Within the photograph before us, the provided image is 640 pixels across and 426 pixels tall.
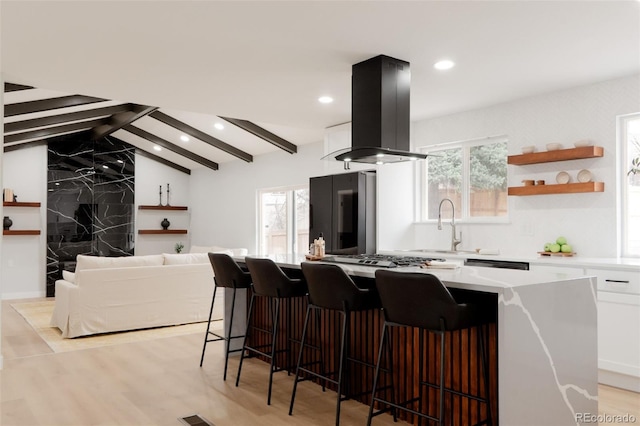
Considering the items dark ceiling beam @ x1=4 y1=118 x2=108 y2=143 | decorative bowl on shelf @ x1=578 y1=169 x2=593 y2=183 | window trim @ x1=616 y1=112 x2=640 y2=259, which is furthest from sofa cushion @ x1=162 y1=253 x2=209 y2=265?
window trim @ x1=616 y1=112 x2=640 y2=259

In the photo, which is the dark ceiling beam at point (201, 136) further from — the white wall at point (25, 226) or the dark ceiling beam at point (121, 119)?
the white wall at point (25, 226)

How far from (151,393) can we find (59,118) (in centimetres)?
578

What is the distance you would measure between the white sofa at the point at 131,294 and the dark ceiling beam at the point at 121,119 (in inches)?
110

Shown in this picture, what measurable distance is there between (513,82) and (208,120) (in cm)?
495

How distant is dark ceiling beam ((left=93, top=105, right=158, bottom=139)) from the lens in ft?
25.8

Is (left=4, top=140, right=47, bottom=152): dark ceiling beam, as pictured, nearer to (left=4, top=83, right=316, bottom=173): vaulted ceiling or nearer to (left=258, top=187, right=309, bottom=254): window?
(left=4, top=83, right=316, bottom=173): vaulted ceiling

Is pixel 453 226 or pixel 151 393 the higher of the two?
pixel 453 226

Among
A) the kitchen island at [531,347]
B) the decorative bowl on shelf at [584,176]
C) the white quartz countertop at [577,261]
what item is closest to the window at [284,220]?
the white quartz countertop at [577,261]

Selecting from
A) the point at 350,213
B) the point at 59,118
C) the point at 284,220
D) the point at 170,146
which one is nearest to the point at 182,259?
the point at 350,213

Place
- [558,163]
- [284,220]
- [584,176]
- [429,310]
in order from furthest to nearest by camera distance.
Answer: [284,220]
[558,163]
[584,176]
[429,310]

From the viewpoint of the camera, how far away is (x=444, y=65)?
398 centimetres

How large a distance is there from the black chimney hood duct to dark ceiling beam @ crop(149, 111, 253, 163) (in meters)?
5.05

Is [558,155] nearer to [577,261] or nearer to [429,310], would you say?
[577,261]

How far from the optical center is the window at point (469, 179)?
5.32 metres
